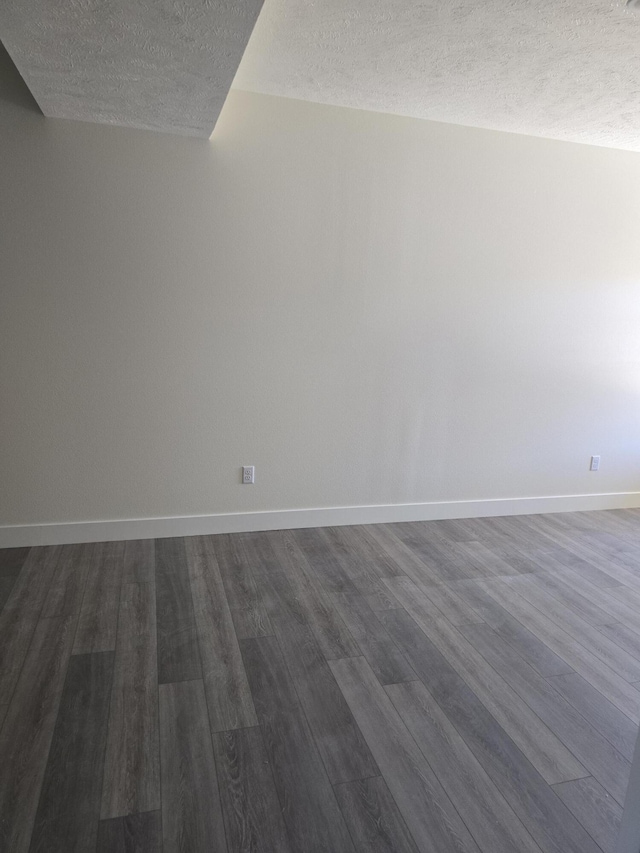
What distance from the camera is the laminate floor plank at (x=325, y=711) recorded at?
182 centimetres

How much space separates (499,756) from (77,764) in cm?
130

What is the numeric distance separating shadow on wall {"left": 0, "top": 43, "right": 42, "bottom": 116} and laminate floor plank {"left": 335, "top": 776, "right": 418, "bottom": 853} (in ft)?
10.6

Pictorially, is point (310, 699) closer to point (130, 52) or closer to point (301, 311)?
point (301, 311)

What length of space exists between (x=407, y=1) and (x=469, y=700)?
2.53 m

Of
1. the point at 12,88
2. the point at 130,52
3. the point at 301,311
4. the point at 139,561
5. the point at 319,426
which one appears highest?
the point at 12,88

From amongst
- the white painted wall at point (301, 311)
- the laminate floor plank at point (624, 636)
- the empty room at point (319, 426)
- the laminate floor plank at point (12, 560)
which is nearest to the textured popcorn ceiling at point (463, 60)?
the empty room at point (319, 426)

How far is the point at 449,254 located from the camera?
3.71 metres

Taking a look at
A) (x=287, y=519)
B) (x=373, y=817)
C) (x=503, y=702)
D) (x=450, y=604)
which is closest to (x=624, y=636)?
(x=450, y=604)

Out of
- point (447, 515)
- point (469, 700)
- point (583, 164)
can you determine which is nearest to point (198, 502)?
point (447, 515)

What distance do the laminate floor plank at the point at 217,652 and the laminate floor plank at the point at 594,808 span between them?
98 cm

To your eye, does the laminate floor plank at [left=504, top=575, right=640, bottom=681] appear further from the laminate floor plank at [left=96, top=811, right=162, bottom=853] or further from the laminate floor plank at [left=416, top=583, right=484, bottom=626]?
the laminate floor plank at [left=96, top=811, right=162, bottom=853]

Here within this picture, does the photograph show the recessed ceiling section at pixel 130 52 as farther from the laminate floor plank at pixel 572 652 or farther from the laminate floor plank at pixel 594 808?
the laminate floor plank at pixel 572 652

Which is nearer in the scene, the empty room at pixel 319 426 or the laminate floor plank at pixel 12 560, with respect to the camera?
the empty room at pixel 319 426

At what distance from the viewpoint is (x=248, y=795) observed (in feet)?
5.55
